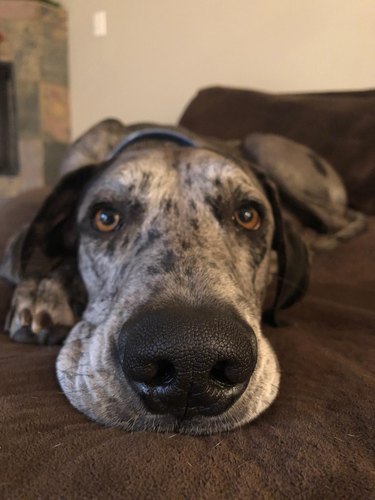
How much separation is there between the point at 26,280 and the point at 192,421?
106 cm

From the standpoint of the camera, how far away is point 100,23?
219 inches

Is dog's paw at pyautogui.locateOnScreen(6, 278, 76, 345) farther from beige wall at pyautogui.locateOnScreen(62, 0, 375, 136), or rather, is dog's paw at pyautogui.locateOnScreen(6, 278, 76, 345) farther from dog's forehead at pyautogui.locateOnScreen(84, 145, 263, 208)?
beige wall at pyautogui.locateOnScreen(62, 0, 375, 136)

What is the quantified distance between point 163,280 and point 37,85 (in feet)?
17.5

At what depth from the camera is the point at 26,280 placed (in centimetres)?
187

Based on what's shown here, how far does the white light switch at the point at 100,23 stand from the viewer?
5.52 meters

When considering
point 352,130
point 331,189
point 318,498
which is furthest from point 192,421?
point 352,130

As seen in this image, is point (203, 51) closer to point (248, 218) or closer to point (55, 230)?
point (55, 230)

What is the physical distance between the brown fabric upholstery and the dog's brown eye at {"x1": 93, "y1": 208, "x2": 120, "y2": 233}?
179 centimetres

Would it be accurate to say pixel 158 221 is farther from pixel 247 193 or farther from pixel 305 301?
pixel 305 301

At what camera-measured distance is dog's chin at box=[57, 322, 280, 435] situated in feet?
3.39

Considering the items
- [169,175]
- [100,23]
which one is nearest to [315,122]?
[169,175]

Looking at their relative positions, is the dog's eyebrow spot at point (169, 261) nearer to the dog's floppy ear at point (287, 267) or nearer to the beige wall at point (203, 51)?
the dog's floppy ear at point (287, 267)

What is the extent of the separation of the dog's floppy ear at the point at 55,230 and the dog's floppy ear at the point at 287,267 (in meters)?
0.79

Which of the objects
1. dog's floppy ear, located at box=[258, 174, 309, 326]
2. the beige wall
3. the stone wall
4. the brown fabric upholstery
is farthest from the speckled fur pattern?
the stone wall
